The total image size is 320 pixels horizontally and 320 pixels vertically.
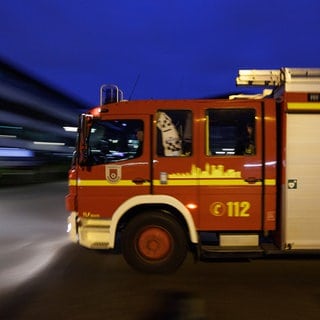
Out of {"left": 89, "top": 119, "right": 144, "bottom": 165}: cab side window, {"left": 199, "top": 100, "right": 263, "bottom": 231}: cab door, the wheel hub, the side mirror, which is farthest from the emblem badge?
{"left": 199, "top": 100, "right": 263, "bottom": 231}: cab door

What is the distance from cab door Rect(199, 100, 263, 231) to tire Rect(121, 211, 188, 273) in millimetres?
461

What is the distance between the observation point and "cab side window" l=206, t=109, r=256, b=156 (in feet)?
26.7

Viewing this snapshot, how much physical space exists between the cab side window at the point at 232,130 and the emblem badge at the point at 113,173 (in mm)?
1434

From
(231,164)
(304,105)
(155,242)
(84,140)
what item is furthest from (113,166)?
(304,105)

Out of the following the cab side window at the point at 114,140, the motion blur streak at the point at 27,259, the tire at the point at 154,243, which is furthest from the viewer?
the cab side window at the point at 114,140

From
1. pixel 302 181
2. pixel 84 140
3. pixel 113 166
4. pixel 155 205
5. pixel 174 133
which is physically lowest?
pixel 155 205

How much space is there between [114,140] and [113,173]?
503 mm

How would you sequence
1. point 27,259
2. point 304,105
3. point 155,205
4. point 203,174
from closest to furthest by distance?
point 304,105 → point 203,174 → point 155,205 → point 27,259

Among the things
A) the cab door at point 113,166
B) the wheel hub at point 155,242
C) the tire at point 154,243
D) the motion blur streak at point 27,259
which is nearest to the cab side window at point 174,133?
the cab door at point 113,166

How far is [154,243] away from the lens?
8.16m

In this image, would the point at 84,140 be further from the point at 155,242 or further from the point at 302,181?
the point at 302,181

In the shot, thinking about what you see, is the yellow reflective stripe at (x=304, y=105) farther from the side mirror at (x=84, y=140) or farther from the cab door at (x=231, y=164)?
the side mirror at (x=84, y=140)

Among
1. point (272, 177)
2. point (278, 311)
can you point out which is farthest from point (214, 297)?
point (272, 177)

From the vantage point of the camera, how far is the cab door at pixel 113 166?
8.16 m
